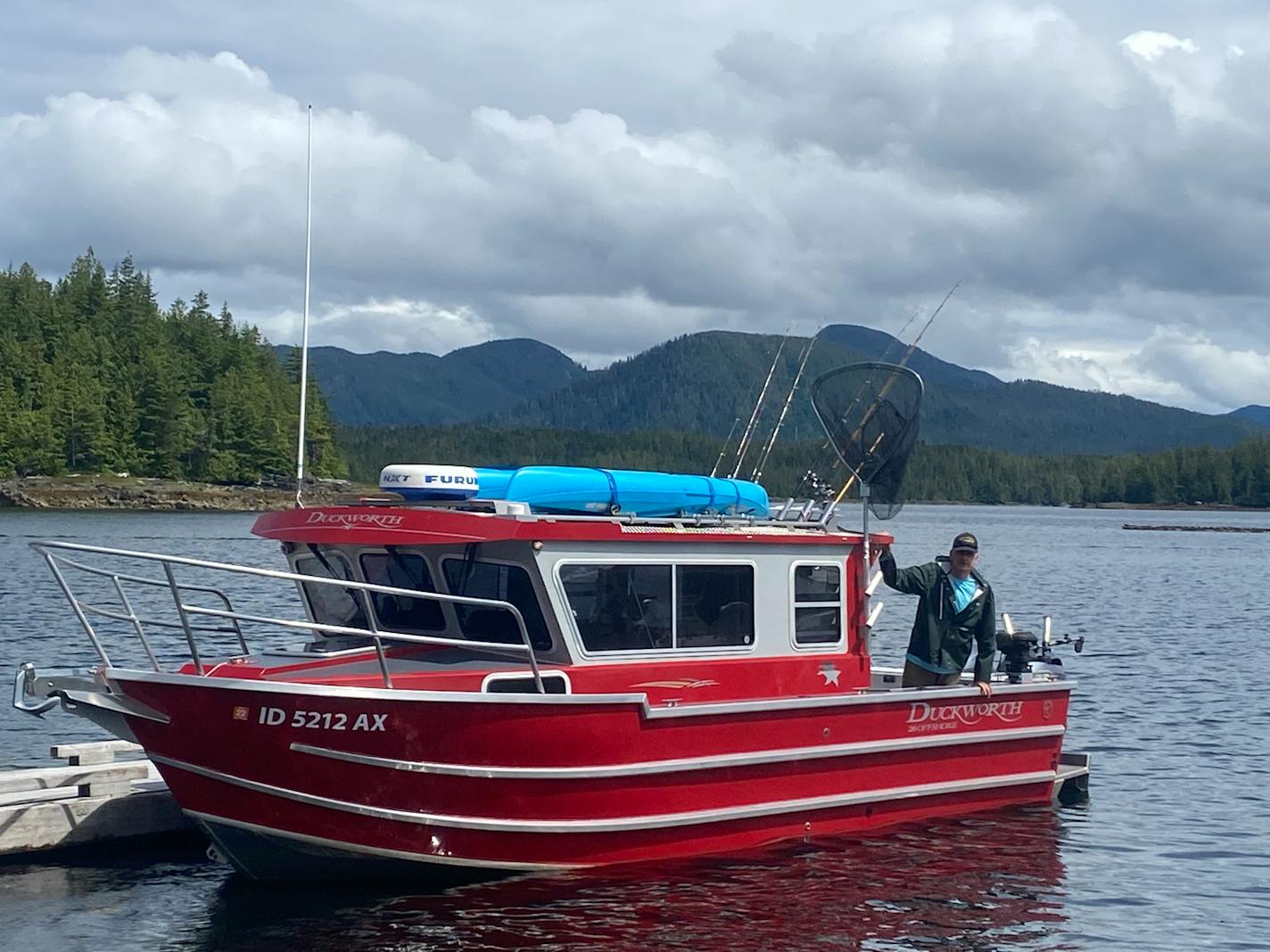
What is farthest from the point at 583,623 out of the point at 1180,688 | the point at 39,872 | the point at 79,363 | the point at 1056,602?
the point at 79,363

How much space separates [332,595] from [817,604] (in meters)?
4.44

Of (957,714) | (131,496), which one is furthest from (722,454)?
(131,496)

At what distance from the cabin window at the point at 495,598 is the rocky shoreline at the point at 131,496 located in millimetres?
82805

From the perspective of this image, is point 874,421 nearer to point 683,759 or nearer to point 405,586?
point 683,759

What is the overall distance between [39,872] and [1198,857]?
35.8 feet

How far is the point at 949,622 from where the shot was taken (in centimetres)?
1486

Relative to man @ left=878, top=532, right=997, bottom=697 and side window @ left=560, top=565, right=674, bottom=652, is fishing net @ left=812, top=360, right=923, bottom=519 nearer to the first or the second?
man @ left=878, top=532, right=997, bottom=697

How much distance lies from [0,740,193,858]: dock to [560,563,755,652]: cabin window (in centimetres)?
438

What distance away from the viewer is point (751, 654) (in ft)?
44.7

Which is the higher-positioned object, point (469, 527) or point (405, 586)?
point (469, 527)

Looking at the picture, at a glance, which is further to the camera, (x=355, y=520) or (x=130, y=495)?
(x=130, y=495)

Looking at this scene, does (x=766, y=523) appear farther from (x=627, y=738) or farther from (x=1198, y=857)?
(x=1198, y=857)

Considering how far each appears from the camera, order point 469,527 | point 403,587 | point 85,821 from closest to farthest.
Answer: point 469,527 < point 403,587 < point 85,821

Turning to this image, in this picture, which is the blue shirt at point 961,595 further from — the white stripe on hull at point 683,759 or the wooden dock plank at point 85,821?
the wooden dock plank at point 85,821
